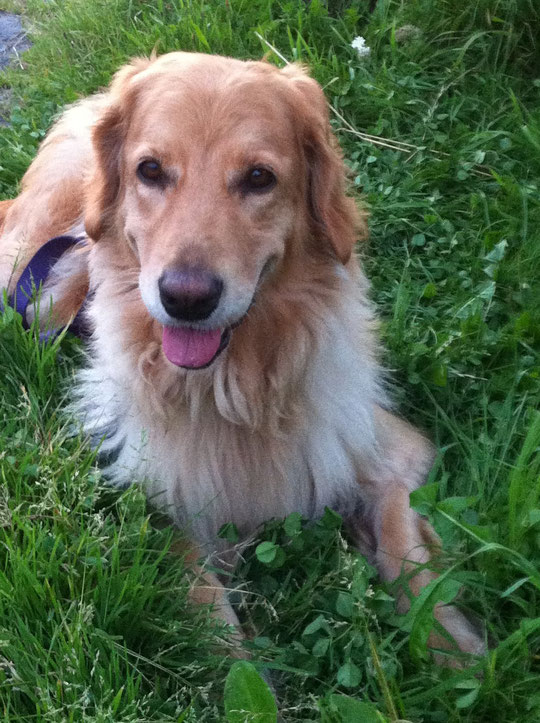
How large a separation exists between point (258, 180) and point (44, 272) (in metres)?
1.34

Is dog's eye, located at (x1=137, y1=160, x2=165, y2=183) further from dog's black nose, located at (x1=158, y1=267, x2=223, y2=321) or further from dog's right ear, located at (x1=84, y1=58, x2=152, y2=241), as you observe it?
dog's black nose, located at (x1=158, y1=267, x2=223, y2=321)

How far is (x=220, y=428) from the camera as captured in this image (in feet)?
8.58

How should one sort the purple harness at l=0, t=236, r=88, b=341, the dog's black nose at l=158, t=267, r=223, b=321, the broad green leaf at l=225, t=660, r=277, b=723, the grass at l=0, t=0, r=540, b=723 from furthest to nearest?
the purple harness at l=0, t=236, r=88, b=341 → the dog's black nose at l=158, t=267, r=223, b=321 → the grass at l=0, t=0, r=540, b=723 → the broad green leaf at l=225, t=660, r=277, b=723

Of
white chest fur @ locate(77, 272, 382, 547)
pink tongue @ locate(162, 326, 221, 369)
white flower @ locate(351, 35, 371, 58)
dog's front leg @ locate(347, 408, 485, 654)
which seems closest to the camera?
dog's front leg @ locate(347, 408, 485, 654)

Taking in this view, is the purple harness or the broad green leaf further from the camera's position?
the purple harness

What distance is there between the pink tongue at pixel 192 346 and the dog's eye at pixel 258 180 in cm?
46

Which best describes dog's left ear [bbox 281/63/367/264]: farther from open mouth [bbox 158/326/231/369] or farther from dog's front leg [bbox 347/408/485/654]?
dog's front leg [bbox 347/408/485/654]

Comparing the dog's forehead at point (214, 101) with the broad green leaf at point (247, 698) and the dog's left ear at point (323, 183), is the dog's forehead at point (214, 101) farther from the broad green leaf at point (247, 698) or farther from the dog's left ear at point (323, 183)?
the broad green leaf at point (247, 698)

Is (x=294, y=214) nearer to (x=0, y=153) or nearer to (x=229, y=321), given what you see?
(x=229, y=321)

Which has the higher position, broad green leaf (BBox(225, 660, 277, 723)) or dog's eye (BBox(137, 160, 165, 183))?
dog's eye (BBox(137, 160, 165, 183))

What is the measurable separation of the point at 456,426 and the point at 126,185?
1534 mm

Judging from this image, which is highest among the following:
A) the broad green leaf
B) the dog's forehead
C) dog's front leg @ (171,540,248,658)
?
the dog's forehead

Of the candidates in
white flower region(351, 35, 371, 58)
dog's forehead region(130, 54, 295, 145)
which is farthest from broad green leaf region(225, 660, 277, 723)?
white flower region(351, 35, 371, 58)

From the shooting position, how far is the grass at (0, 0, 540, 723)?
1.92m
